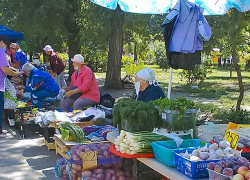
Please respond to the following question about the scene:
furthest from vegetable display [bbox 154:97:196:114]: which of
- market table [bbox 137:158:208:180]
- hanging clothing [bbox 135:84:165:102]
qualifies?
hanging clothing [bbox 135:84:165:102]

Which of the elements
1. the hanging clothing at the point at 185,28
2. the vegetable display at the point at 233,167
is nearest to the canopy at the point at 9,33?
the hanging clothing at the point at 185,28

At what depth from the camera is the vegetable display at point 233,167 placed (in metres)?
2.45

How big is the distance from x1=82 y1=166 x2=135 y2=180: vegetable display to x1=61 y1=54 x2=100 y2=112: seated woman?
289cm

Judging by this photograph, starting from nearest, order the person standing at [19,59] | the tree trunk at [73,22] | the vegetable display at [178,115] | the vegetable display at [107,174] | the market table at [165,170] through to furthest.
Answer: the market table at [165,170] < the vegetable display at [178,115] < the vegetable display at [107,174] < the person standing at [19,59] < the tree trunk at [73,22]

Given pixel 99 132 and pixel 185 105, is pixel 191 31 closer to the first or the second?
pixel 185 105

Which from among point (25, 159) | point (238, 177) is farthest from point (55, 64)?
point (238, 177)

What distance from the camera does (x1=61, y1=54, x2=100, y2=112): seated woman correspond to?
6.81 metres

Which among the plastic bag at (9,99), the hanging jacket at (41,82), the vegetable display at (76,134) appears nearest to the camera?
the vegetable display at (76,134)

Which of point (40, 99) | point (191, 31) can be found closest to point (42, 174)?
point (191, 31)

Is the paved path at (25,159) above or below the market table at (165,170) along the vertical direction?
below

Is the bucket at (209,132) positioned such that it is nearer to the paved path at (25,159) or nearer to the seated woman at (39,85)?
the paved path at (25,159)

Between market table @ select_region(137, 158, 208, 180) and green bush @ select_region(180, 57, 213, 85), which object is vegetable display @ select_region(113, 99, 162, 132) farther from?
green bush @ select_region(180, 57, 213, 85)

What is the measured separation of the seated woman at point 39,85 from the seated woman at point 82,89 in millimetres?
1022

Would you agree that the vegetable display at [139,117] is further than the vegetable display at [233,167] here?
Yes
